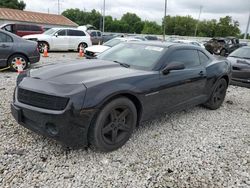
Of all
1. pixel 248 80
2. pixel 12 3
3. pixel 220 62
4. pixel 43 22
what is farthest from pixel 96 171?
pixel 12 3

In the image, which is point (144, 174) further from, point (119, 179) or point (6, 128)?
point (6, 128)

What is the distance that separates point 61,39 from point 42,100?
1288 centimetres

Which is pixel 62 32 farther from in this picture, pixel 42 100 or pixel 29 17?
pixel 29 17

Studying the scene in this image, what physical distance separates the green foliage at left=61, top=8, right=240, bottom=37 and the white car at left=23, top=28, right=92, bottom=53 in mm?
56104

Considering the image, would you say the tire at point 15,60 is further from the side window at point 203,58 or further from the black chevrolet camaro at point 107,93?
the side window at point 203,58

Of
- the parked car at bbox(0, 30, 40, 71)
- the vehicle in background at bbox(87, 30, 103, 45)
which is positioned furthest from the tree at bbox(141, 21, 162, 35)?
the parked car at bbox(0, 30, 40, 71)

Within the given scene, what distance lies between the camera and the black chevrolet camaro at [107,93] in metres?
2.74

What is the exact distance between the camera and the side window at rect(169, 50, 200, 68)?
4.14 meters

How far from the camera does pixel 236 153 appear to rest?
349 cm

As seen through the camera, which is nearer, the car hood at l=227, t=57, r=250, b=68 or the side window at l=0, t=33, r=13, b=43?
the side window at l=0, t=33, r=13, b=43

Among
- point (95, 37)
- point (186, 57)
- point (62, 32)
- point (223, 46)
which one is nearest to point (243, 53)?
point (186, 57)

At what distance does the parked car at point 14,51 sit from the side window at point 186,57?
18.0ft

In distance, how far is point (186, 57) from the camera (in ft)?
14.7

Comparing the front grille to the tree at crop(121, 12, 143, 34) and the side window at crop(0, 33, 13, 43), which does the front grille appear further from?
the tree at crop(121, 12, 143, 34)
